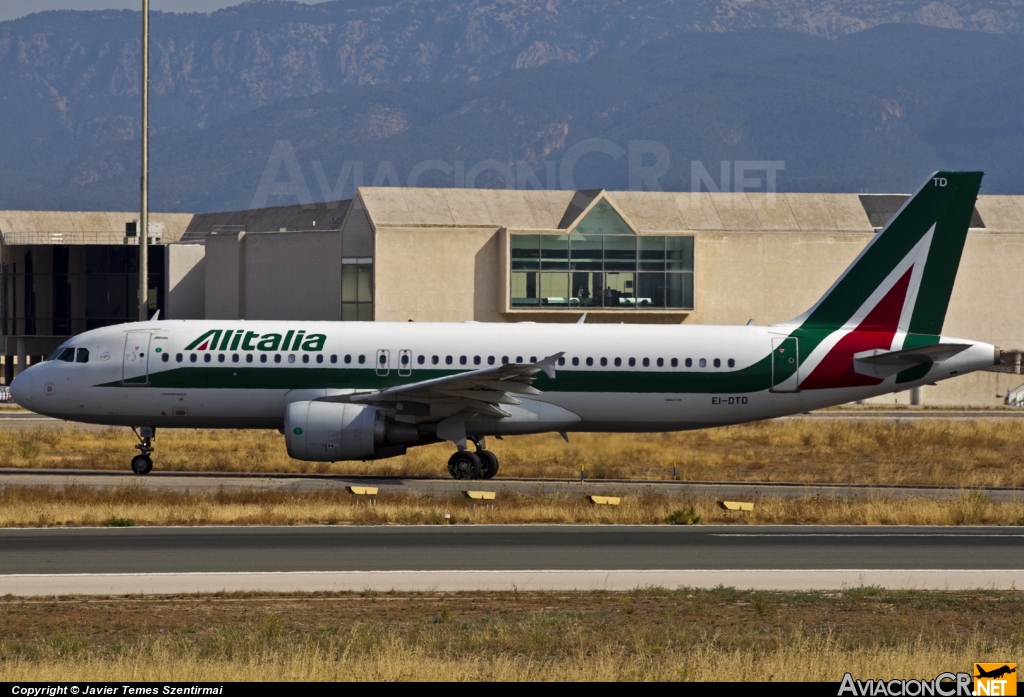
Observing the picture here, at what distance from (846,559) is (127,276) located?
78891mm

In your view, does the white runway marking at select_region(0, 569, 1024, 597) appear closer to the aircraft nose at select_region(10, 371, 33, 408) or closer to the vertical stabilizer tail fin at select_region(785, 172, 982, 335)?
the vertical stabilizer tail fin at select_region(785, 172, 982, 335)

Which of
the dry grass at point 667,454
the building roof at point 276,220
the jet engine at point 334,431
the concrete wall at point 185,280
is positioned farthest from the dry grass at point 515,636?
the concrete wall at point 185,280

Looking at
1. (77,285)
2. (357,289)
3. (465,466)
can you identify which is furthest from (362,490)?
(77,285)

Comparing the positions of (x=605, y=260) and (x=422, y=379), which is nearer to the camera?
(x=422, y=379)

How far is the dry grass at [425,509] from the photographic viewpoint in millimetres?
25859

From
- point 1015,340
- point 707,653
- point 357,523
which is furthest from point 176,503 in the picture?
point 1015,340

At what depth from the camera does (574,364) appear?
34.7 meters

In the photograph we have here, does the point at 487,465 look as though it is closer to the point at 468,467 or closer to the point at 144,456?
the point at 468,467

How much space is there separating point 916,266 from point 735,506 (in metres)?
10.4

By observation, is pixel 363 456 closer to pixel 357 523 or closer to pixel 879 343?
pixel 357 523

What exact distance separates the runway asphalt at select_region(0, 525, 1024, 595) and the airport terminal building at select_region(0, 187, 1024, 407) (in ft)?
157

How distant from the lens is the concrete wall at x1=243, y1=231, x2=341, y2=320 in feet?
247

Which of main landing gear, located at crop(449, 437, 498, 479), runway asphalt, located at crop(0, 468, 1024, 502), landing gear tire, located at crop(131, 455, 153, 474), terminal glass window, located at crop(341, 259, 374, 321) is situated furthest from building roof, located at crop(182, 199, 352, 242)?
main landing gear, located at crop(449, 437, 498, 479)

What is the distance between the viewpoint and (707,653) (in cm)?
1441
